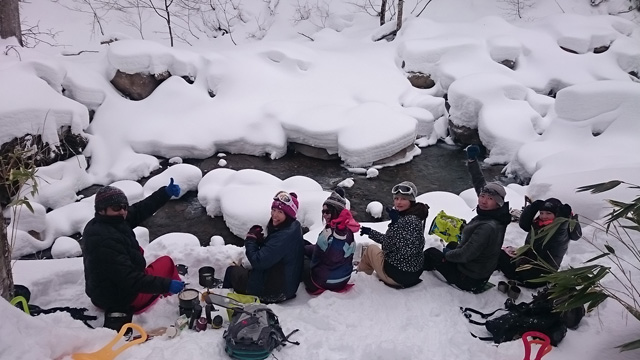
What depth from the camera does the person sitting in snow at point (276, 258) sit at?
307 cm

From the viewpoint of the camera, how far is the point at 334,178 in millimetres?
7434

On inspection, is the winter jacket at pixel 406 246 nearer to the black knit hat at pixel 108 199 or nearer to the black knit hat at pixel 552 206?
the black knit hat at pixel 552 206

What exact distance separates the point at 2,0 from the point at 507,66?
1057 cm

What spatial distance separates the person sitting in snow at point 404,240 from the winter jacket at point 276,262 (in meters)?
0.67

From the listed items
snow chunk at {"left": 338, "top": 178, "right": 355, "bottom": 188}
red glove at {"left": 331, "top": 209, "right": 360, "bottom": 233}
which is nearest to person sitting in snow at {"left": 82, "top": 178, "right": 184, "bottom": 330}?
red glove at {"left": 331, "top": 209, "right": 360, "bottom": 233}

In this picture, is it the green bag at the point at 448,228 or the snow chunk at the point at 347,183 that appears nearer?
the green bag at the point at 448,228

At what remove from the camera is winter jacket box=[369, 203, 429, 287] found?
3254 millimetres

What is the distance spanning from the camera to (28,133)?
655 cm

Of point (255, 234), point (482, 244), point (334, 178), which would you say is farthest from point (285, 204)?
point (334, 178)

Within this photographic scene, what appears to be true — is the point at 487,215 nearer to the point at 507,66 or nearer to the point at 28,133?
the point at 28,133

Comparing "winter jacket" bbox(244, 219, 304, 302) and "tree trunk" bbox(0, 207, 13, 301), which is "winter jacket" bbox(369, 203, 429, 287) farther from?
"tree trunk" bbox(0, 207, 13, 301)

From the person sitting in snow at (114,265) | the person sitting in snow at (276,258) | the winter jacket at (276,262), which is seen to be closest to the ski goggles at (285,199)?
the person sitting in snow at (276,258)

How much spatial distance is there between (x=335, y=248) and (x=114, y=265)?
148 centimetres

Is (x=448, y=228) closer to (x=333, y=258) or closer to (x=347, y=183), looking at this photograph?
(x=333, y=258)
